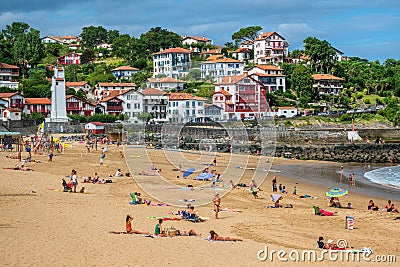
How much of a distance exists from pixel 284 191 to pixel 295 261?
11.7m

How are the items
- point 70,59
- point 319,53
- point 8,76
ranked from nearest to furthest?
point 8,76 → point 319,53 → point 70,59

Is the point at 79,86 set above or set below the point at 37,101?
above

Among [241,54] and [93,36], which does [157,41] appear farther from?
[93,36]

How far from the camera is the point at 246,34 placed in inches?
4262

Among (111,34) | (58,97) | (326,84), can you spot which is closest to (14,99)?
(58,97)

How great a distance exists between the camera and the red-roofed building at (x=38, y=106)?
63812 mm

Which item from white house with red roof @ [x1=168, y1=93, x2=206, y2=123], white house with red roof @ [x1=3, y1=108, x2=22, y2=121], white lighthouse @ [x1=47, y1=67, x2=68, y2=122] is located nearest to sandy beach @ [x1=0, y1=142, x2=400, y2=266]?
white house with red roof @ [x1=168, y1=93, x2=206, y2=123]

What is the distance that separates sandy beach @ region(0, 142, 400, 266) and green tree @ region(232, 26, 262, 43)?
83.7 metres

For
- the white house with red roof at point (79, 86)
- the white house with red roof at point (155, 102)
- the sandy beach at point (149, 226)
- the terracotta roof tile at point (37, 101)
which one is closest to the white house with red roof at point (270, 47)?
the white house with red roof at point (79, 86)

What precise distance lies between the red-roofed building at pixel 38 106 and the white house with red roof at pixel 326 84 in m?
37.2

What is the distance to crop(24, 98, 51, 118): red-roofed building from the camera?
6381 centimetres

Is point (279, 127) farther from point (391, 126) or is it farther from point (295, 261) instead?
point (295, 261)

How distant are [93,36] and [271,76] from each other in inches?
2159

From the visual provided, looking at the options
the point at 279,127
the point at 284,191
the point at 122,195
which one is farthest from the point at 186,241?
the point at 279,127
